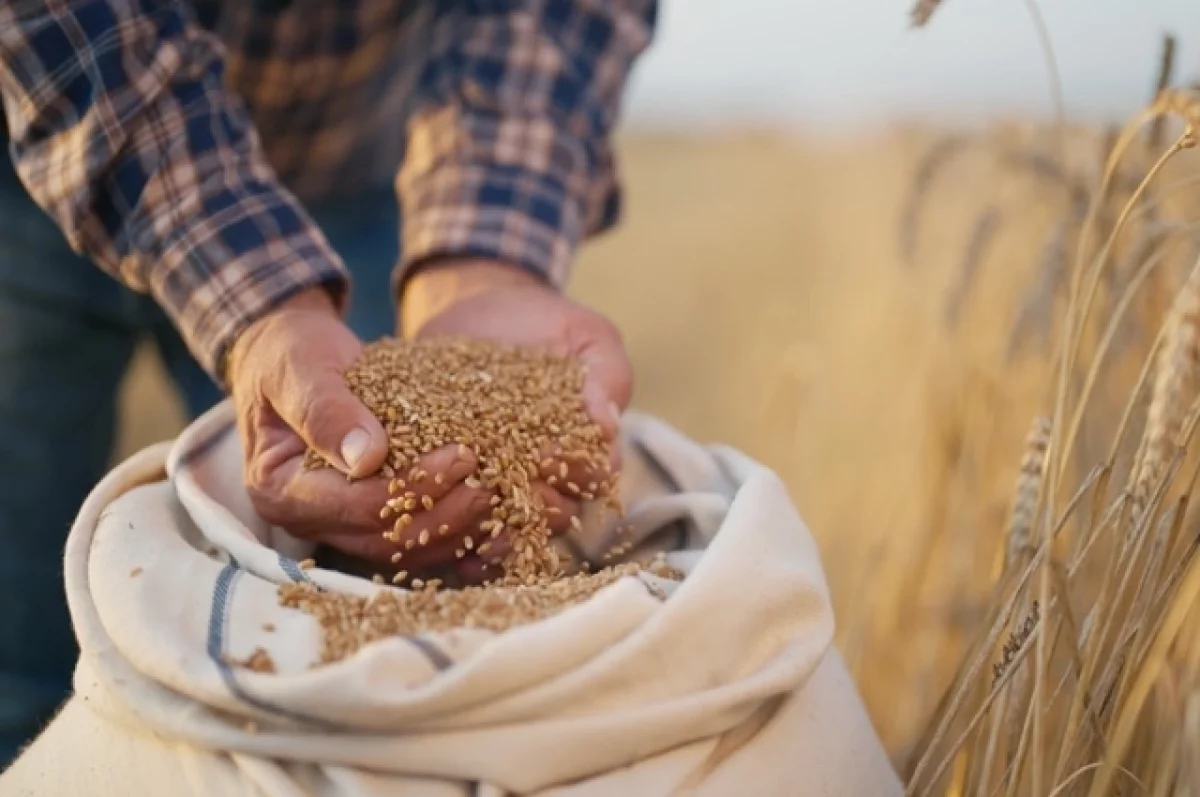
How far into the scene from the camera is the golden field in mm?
1229

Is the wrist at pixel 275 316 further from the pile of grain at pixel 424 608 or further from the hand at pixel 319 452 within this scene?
the pile of grain at pixel 424 608

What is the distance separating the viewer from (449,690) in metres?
0.59

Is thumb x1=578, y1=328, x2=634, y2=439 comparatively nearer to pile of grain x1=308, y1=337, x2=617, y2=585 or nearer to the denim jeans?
pile of grain x1=308, y1=337, x2=617, y2=585

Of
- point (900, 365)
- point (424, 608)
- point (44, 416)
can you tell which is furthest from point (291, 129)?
point (900, 365)

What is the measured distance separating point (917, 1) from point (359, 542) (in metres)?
0.54

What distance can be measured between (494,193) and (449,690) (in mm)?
661

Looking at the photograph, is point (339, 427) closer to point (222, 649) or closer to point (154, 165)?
point (222, 649)

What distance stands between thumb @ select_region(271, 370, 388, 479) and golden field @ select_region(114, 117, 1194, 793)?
0.44 m

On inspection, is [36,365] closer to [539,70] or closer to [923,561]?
[539,70]

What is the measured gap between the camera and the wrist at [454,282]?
108cm

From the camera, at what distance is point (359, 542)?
80 centimetres

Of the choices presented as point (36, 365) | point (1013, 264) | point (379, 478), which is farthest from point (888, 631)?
point (36, 365)

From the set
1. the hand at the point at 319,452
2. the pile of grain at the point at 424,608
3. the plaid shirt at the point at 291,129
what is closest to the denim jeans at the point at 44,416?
the plaid shirt at the point at 291,129

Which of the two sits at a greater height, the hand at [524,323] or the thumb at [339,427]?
the thumb at [339,427]
